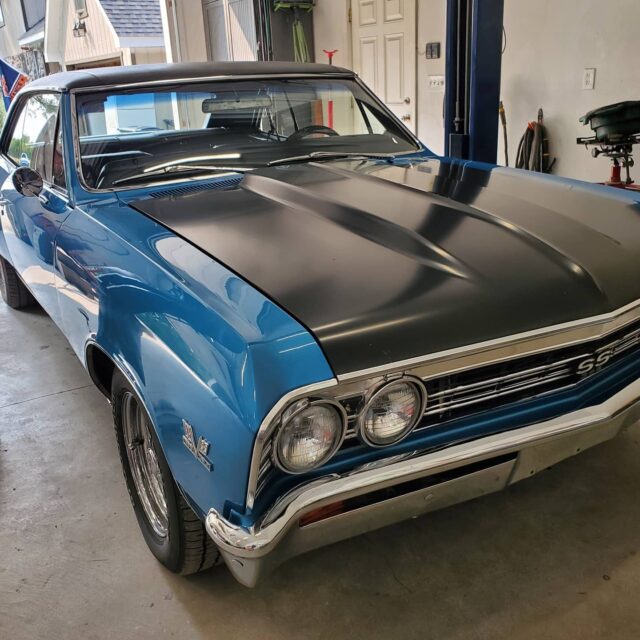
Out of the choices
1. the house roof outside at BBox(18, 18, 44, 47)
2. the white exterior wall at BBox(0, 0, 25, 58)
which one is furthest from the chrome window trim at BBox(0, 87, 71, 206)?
the white exterior wall at BBox(0, 0, 25, 58)

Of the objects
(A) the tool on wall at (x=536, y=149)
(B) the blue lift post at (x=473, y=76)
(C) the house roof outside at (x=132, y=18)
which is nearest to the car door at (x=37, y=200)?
(B) the blue lift post at (x=473, y=76)

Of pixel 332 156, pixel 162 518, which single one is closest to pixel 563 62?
pixel 332 156

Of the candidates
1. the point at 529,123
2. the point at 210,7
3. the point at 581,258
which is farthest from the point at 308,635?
the point at 210,7

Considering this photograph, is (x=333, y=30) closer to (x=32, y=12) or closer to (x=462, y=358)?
(x=462, y=358)

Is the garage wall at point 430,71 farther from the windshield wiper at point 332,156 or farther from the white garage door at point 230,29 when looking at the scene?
the windshield wiper at point 332,156

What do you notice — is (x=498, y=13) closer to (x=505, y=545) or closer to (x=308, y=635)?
(x=505, y=545)

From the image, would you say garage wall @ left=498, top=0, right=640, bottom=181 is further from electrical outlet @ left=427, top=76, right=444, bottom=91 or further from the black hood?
the black hood

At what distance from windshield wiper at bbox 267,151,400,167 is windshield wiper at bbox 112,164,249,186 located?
0.62 ft

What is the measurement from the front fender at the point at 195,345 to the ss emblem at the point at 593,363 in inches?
30.6

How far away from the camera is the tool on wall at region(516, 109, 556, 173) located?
17.6 feet

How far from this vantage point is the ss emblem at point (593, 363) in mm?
1723

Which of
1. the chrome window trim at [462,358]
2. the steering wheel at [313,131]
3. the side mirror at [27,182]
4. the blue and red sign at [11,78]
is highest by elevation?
the blue and red sign at [11,78]

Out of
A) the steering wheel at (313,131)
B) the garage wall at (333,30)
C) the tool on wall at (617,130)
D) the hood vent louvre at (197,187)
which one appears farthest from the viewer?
the garage wall at (333,30)

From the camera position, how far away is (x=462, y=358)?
4.91ft
